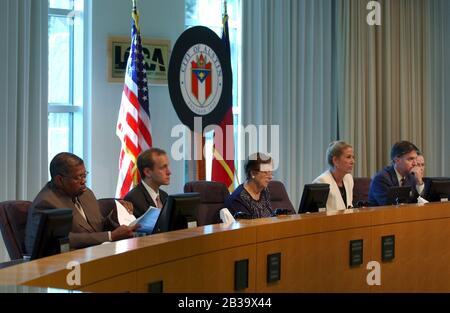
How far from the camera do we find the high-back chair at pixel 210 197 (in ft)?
17.1

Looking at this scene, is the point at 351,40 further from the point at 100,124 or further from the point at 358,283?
the point at 358,283

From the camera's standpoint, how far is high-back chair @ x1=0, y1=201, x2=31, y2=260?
407 cm

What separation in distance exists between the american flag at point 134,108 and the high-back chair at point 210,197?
42.7 inches

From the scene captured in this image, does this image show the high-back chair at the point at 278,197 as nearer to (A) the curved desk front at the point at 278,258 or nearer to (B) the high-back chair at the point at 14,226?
(A) the curved desk front at the point at 278,258

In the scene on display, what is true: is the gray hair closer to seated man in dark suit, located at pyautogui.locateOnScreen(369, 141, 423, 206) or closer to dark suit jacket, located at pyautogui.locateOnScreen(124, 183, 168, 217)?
seated man in dark suit, located at pyautogui.locateOnScreen(369, 141, 423, 206)

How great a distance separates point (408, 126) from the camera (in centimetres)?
882

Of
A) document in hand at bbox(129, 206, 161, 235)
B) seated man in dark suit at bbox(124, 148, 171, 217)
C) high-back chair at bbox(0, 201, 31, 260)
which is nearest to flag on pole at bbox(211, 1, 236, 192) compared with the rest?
seated man in dark suit at bbox(124, 148, 171, 217)

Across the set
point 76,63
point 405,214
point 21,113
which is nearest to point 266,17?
point 76,63

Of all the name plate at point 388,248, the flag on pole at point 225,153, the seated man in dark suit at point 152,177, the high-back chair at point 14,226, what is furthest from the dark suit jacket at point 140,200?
the flag on pole at point 225,153

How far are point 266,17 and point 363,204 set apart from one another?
2958mm

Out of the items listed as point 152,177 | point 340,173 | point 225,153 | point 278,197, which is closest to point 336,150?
point 340,173

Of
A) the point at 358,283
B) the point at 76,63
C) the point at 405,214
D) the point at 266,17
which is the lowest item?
the point at 358,283

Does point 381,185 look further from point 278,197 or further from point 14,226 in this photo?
point 14,226

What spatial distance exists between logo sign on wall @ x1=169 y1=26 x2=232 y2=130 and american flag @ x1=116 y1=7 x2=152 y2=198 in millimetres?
237
